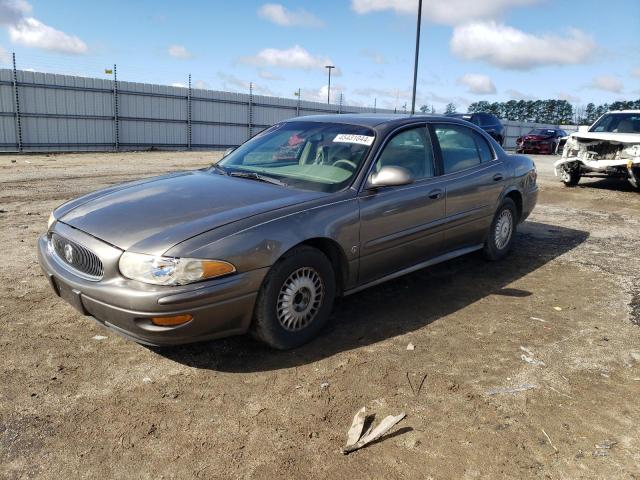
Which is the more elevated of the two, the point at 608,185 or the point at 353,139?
the point at 353,139

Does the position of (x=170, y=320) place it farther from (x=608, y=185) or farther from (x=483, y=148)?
(x=608, y=185)

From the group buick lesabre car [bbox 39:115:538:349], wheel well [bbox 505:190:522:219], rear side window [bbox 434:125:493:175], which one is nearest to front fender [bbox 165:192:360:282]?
buick lesabre car [bbox 39:115:538:349]

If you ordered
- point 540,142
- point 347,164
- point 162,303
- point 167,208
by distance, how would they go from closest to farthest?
1. point 162,303
2. point 167,208
3. point 347,164
4. point 540,142

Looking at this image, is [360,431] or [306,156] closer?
[360,431]

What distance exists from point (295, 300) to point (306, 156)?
136 centimetres

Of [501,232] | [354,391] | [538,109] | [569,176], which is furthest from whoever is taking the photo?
[538,109]

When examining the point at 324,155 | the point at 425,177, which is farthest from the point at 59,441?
the point at 425,177

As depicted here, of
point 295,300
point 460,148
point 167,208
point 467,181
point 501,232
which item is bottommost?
point 295,300

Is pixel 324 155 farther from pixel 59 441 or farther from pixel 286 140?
pixel 59 441

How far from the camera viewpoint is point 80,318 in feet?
12.7

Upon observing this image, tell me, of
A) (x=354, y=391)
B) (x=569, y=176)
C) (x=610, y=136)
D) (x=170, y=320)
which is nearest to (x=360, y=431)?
(x=354, y=391)

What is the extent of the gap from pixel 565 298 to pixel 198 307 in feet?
11.0

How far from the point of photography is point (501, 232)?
18.8 feet

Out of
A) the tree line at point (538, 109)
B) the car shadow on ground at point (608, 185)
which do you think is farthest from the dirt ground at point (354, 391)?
the tree line at point (538, 109)
